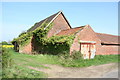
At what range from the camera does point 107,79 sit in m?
7.89

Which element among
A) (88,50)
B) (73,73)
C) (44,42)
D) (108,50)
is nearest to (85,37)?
(88,50)

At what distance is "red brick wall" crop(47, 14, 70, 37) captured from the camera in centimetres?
2215

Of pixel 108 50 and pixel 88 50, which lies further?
pixel 108 50

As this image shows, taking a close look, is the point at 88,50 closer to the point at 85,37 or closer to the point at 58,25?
the point at 85,37

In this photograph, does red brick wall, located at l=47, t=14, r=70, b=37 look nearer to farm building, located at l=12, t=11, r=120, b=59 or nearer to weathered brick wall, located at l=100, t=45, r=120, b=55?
farm building, located at l=12, t=11, r=120, b=59

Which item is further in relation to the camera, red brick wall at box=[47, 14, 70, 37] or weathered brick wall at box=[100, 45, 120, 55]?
red brick wall at box=[47, 14, 70, 37]

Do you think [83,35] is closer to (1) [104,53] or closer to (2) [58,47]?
(2) [58,47]

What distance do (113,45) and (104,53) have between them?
11.0 ft

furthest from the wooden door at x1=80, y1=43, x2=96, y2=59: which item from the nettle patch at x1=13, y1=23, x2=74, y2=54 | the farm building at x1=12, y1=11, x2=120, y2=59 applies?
the nettle patch at x1=13, y1=23, x2=74, y2=54

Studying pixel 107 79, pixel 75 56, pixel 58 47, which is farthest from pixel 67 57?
pixel 107 79

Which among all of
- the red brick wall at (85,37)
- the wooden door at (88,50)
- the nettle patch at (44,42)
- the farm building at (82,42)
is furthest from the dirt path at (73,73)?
the nettle patch at (44,42)

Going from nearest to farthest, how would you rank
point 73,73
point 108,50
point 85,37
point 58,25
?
1. point 73,73
2. point 85,37
3. point 108,50
4. point 58,25

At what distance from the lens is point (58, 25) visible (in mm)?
23625

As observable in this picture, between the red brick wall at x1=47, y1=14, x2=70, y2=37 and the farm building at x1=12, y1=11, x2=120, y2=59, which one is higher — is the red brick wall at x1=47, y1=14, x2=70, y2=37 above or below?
above
